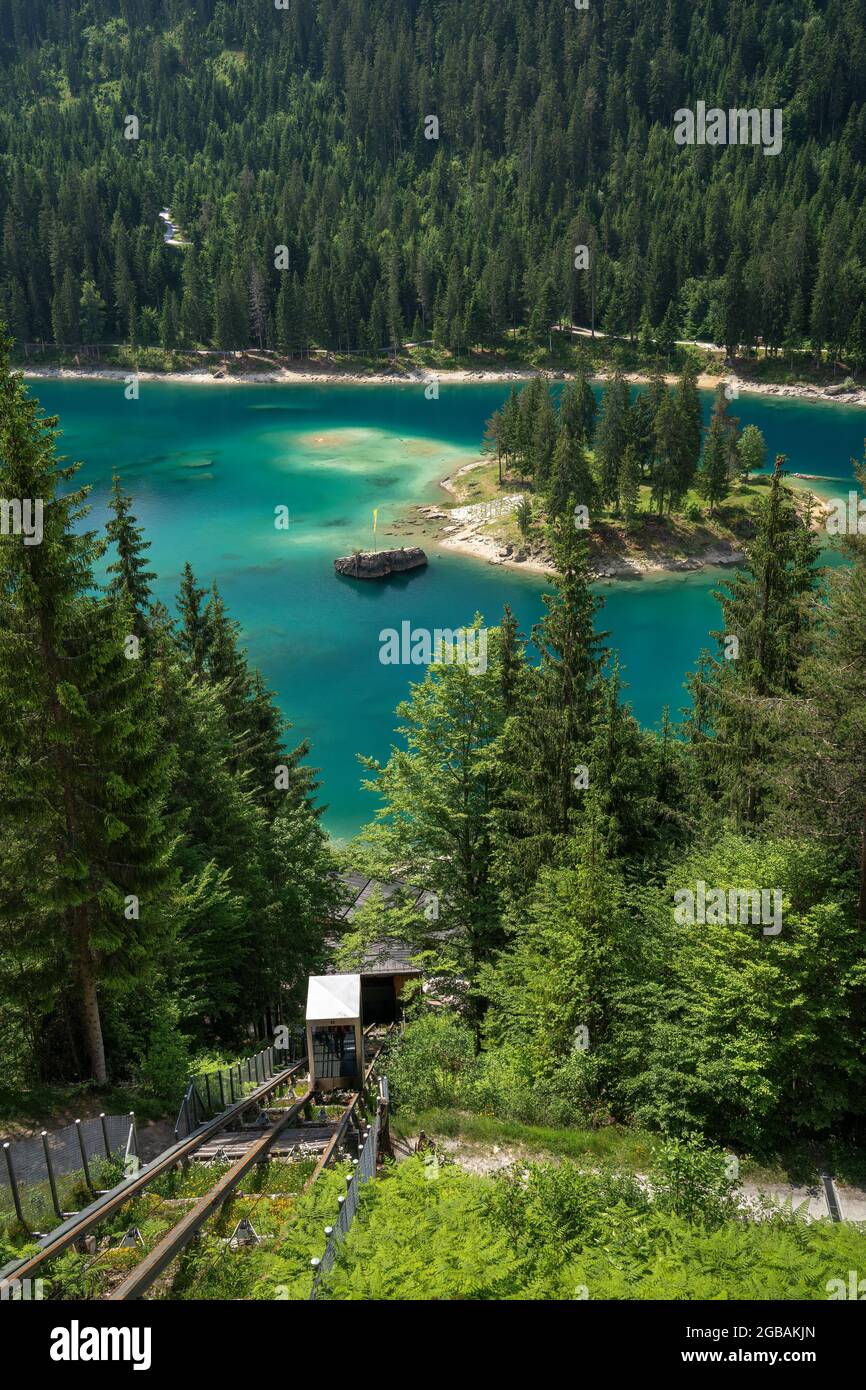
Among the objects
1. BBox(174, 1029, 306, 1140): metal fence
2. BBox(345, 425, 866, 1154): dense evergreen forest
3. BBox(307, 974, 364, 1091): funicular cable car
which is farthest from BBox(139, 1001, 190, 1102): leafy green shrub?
BBox(345, 425, 866, 1154): dense evergreen forest

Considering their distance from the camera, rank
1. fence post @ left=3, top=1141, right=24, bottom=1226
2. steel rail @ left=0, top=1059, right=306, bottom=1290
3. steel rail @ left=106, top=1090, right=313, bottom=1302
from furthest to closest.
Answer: fence post @ left=3, top=1141, right=24, bottom=1226 < steel rail @ left=0, top=1059, right=306, bottom=1290 < steel rail @ left=106, top=1090, right=313, bottom=1302

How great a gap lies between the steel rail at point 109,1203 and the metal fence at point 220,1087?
1.29 ft

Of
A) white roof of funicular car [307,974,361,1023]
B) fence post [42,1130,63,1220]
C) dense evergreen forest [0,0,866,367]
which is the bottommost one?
white roof of funicular car [307,974,361,1023]

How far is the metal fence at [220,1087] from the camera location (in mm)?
16391

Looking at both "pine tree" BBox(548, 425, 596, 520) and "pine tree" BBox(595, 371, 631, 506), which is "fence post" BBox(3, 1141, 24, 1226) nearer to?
"pine tree" BBox(548, 425, 596, 520)

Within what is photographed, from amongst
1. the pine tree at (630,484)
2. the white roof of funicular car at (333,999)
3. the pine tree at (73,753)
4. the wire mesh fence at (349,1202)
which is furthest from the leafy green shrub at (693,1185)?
the pine tree at (630,484)

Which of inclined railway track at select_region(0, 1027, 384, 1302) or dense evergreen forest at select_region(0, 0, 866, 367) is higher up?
dense evergreen forest at select_region(0, 0, 866, 367)

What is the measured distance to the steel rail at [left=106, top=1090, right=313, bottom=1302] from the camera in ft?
32.4

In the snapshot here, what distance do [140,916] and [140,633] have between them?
11.1 m

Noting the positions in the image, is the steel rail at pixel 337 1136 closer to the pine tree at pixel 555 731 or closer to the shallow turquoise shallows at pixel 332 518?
the pine tree at pixel 555 731

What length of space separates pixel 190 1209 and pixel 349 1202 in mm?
2775

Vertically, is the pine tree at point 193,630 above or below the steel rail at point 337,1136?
above

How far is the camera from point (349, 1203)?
11.0m

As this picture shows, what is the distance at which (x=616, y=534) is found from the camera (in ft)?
270
